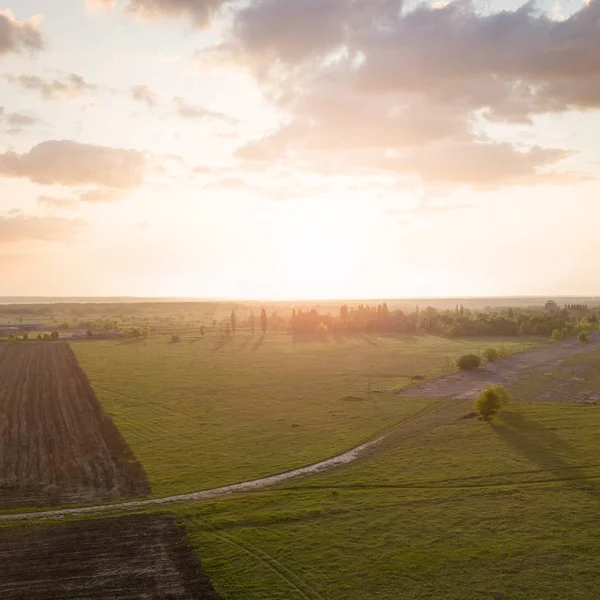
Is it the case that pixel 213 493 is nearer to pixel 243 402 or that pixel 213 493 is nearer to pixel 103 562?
pixel 103 562

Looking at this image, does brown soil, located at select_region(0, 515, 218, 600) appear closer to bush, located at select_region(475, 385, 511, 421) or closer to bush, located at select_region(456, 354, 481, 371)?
bush, located at select_region(475, 385, 511, 421)

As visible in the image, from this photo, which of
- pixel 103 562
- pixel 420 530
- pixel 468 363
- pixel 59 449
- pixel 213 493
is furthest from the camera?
pixel 468 363

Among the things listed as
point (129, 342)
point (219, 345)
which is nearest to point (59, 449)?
point (219, 345)

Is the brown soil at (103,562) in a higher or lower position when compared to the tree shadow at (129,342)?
lower

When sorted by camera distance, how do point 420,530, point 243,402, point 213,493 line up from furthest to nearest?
1. point 243,402
2. point 213,493
3. point 420,530

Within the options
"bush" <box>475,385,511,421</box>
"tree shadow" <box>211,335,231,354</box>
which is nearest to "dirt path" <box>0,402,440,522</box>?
"bush" <box>475,385,511,421</box>

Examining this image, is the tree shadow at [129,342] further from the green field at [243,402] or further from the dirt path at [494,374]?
the dirt path at [494,374]

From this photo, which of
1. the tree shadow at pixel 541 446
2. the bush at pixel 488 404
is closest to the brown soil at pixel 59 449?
the tree shadow at pixel 541 446
